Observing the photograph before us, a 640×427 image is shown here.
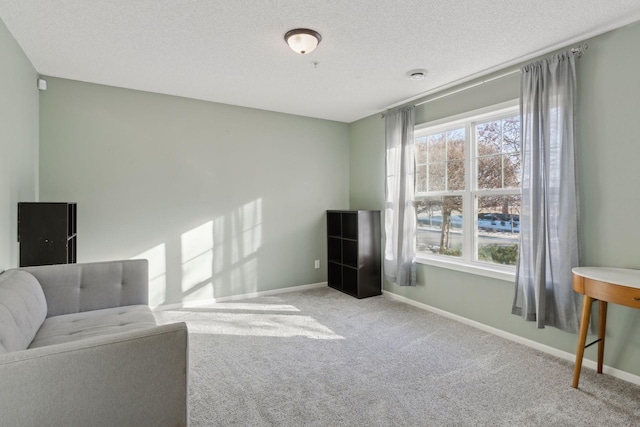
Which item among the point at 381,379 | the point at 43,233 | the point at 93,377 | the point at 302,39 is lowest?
the point at 381,379

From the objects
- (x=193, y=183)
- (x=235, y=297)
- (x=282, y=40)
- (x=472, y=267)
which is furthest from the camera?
(x=235, y=297)

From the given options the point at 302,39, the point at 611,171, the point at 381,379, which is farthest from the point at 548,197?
the point at 302,39

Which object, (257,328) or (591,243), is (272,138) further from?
(591,243)

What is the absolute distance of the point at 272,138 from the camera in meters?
4.59

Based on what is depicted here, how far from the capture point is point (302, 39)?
8.02 ft

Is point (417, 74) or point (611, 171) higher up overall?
point (417, 74)

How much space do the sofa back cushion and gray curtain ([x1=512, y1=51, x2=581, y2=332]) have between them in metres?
3.33

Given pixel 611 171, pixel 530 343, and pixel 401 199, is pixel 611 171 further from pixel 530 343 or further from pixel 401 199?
pixel 401 199

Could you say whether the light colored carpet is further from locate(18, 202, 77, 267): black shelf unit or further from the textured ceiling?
the textured ceiling

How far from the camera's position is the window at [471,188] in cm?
319

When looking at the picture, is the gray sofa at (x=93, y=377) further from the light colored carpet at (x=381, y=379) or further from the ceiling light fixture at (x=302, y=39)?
the ceiling light fixture at (x=302, y=39)

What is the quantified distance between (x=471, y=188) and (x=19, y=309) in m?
3.67

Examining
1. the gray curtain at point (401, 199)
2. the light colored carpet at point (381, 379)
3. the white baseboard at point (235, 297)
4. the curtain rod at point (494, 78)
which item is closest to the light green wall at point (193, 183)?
the white baseboard at point (235, 297)

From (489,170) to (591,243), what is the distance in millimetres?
1121
